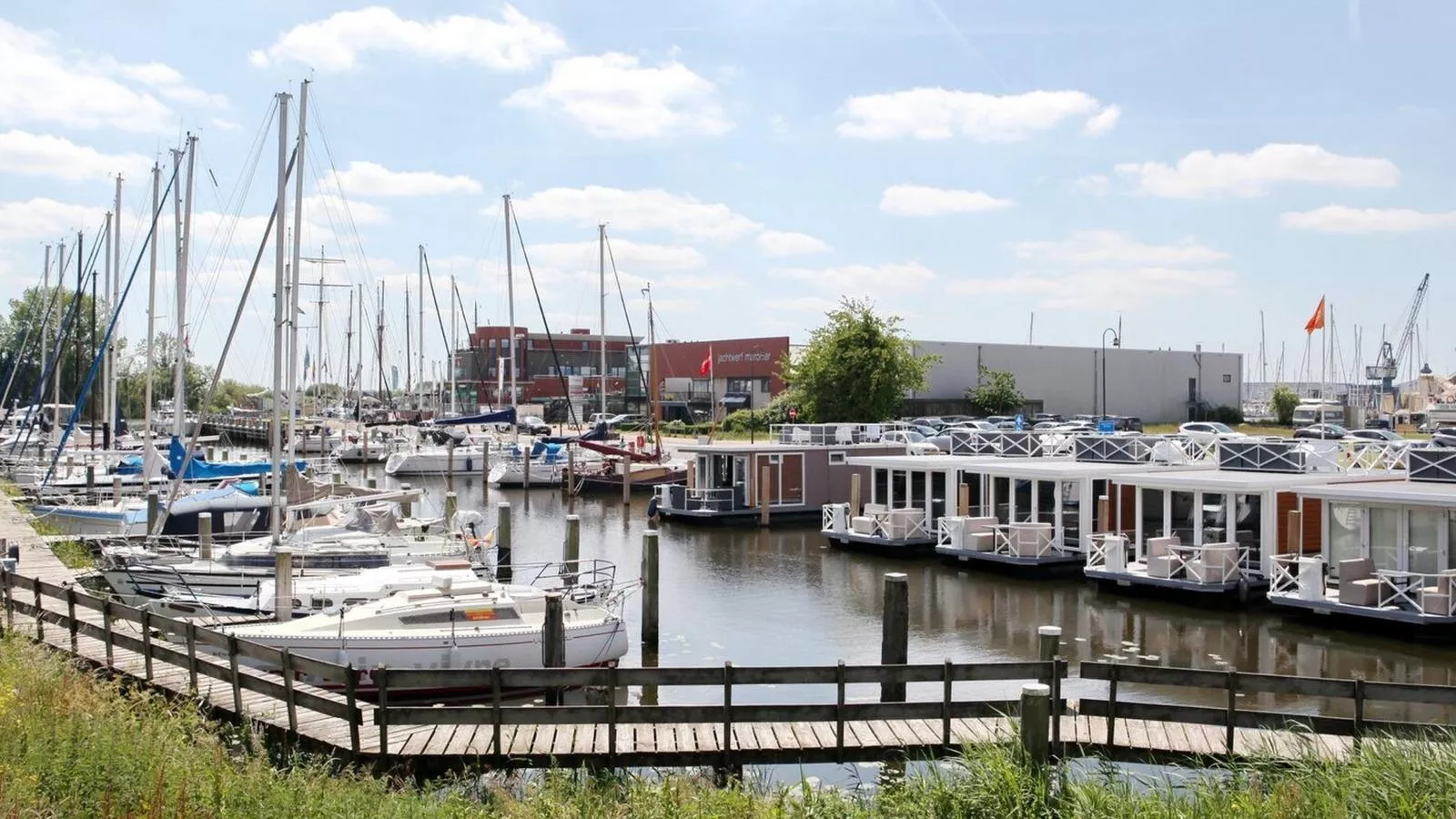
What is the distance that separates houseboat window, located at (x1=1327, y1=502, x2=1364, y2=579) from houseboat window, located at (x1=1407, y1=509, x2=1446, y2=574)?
101 centimetres

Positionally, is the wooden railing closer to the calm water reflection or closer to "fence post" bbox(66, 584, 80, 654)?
the calm water reflection

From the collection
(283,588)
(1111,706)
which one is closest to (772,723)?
(1111,706)

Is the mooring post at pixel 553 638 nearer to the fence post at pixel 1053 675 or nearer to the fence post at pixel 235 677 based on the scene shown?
the fence post at pixel 235 677

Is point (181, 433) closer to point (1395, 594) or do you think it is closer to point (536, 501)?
point (536, 501)

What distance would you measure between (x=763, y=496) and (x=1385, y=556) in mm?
22860

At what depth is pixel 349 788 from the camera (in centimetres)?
1180

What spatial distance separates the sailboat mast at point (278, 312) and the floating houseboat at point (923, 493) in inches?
665

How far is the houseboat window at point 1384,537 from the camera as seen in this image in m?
24.9

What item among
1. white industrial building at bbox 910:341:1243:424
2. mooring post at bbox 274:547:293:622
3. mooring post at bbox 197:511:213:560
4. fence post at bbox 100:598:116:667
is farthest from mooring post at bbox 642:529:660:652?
white industrial building at bbox 910:341:1243:424

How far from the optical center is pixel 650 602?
958 inches

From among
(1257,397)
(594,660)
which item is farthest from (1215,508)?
(1257,397)

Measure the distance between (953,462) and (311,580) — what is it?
64.5ft

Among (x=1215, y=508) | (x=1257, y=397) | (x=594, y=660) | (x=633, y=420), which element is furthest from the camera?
(x=1257, y=397)

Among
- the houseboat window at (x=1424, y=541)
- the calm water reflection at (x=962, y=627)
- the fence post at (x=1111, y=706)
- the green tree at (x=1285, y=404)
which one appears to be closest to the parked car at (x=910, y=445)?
the calm water reflection at (x=962, y=627)
